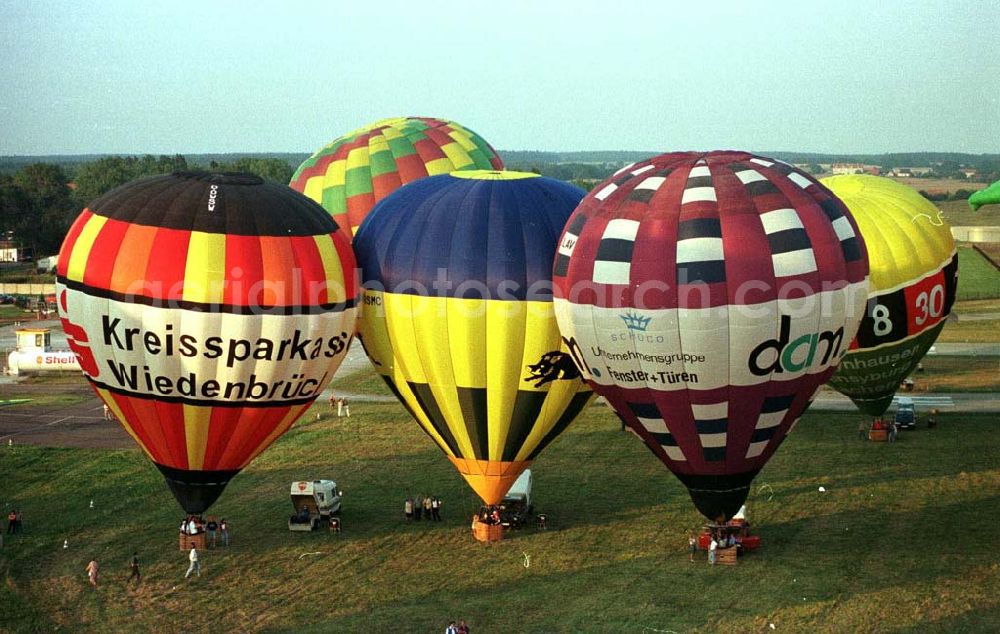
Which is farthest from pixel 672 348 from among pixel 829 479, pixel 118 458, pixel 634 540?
pixel 118 458

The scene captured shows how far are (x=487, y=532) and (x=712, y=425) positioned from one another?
5.46 meters

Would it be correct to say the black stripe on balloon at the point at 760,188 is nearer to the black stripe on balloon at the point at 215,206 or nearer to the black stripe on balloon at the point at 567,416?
the black stripe on balloon at the point at 567,416

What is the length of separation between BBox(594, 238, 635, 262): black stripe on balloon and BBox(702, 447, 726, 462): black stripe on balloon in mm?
3681

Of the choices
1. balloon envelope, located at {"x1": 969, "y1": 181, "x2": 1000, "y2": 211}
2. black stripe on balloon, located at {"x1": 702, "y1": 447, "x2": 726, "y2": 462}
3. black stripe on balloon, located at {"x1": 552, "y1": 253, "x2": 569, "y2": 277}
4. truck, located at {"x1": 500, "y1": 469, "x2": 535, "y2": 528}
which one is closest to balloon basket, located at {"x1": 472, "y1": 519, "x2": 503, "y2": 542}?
truck, located at {"x1": 500, "y1": 469, "x2": 535, "y2": 528}

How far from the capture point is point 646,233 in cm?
2131

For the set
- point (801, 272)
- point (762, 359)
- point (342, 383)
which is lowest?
point (342, 383)

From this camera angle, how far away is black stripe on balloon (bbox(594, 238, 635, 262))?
21.3m

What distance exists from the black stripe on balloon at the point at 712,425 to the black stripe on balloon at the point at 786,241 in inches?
120

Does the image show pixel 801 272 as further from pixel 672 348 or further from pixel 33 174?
pixel 33 174

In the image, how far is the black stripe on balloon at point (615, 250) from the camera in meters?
21.3

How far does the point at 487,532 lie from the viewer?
25.2 meters

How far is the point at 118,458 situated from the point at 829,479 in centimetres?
1687

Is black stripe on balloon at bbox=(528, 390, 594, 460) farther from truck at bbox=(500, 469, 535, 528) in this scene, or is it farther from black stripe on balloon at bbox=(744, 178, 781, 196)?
black stripe on balloon at bbox=(744, 178, 781, 196)

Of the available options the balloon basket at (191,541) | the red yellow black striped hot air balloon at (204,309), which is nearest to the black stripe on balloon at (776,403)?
the red yellow black striped hot air balloon at (204,309)
